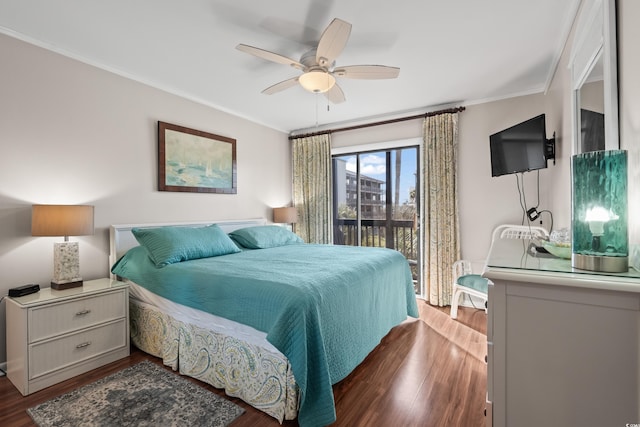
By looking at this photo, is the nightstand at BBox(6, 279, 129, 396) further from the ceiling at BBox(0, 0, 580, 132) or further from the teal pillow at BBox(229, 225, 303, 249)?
the ceiling at BBox(0, 0, 580, 132)

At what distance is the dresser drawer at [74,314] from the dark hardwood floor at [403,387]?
1.21 feet

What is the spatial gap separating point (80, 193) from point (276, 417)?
8.10 ft

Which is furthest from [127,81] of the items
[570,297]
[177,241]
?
[570,297]

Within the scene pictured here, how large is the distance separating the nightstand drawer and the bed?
0.66ft

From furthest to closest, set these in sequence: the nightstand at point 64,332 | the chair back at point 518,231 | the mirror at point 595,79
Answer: the chair back at point 518,231 < the nightstand at point 64,332 < the mirror at point 595,79

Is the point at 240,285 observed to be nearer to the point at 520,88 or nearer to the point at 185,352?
the point at 185,352

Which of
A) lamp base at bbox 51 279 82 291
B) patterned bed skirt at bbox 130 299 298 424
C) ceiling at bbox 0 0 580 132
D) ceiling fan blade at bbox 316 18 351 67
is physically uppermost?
ceiling at bbox 0 0 580 132

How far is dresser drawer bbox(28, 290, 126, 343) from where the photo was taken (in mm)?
1972

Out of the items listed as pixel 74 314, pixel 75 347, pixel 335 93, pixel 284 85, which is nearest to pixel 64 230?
pixel 74 314

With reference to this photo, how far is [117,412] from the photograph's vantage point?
5.73 feet

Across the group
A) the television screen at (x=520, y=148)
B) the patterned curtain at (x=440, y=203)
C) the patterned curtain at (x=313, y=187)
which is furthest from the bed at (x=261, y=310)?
the patterned curtain at (x=313, y=187)

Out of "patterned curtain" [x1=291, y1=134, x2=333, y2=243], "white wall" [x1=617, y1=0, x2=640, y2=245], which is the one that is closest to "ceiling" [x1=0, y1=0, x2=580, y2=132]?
"white wall" [x1=617, y1=0, x2=640, y2=245]

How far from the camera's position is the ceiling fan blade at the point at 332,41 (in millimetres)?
1768

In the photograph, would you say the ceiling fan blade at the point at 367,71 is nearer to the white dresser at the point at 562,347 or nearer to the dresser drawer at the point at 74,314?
the white dresser at the point at 562,347
